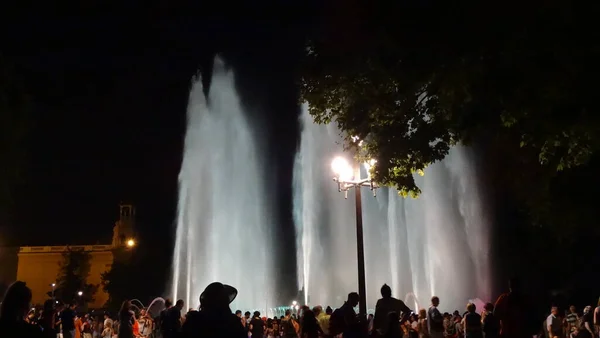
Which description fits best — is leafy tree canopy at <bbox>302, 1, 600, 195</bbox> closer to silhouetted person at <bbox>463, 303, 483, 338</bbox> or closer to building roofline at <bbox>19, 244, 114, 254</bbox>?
silhouetted person at <bbox>463, 303, 483, 338</bbox>

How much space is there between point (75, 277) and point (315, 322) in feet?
261

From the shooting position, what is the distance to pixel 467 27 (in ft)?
29.6

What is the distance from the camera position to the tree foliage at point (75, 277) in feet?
259

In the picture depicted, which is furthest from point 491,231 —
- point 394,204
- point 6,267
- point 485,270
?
point 6,267

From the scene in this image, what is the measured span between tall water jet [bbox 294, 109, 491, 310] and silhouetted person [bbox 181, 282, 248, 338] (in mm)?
26552

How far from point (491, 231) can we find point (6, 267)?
80776mm

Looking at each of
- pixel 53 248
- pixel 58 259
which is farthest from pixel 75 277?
pixel 53 248

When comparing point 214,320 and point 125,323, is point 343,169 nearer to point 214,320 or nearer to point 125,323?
point 125,323

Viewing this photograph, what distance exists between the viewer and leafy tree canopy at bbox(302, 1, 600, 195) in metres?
8.42

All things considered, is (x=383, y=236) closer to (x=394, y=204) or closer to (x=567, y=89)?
(x=394, y=204)

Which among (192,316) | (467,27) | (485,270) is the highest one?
(467,27)

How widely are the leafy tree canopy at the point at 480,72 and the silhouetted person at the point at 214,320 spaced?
6.34 meters

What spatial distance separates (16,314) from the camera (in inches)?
168

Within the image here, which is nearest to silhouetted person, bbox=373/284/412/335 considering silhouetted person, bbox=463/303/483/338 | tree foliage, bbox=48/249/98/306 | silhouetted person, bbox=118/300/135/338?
silhouetted person, bbox=463/303/483/338
